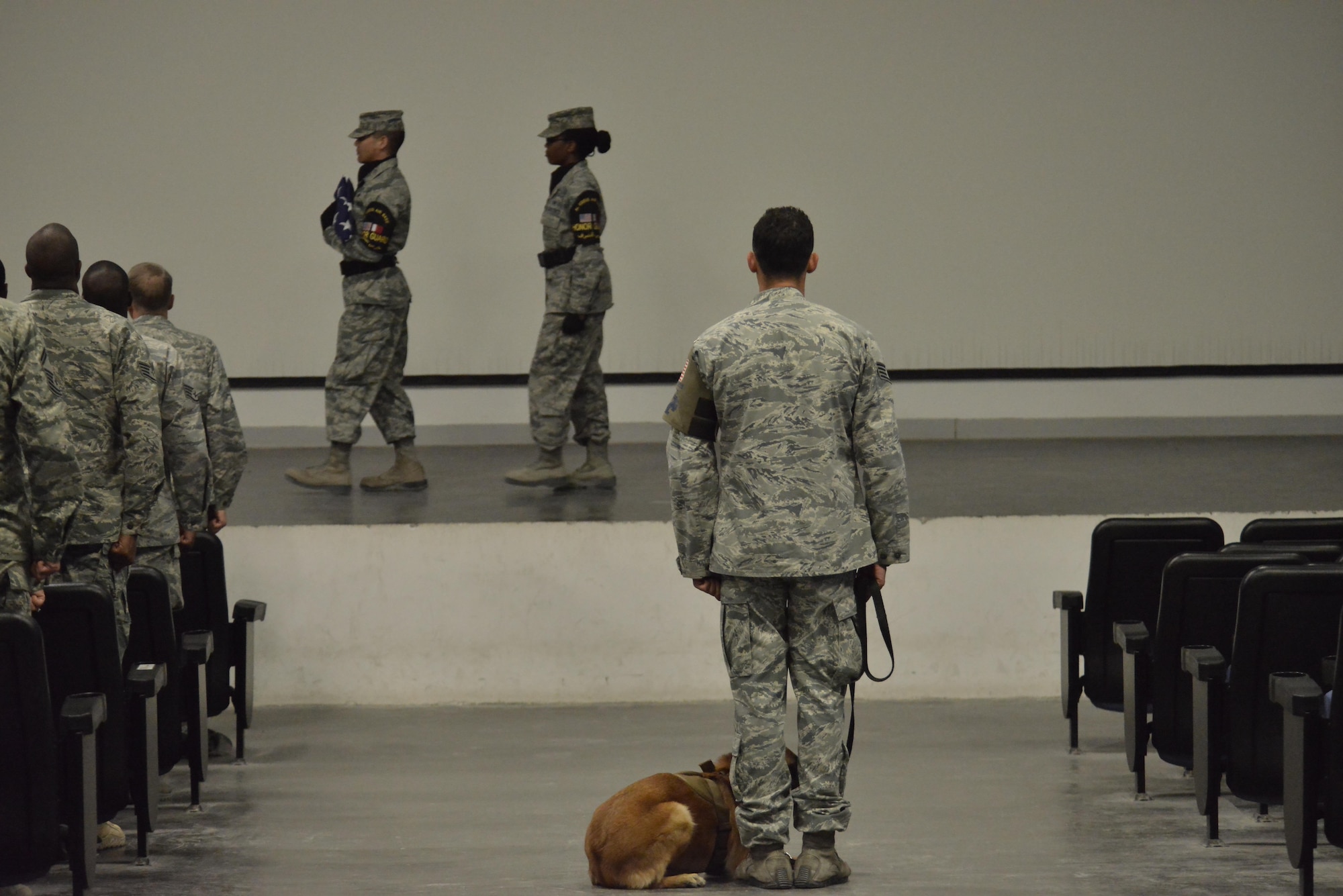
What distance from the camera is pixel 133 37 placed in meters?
8.52

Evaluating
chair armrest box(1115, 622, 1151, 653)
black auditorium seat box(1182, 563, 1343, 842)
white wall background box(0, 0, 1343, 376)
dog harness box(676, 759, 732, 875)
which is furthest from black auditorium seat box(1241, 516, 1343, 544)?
white wall background box(0, 0, 1343, 376)

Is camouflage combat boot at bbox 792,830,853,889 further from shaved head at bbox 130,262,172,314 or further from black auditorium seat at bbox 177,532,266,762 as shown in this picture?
shaved head at bbox 130,262,172,314

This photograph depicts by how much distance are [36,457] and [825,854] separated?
1.75 metres

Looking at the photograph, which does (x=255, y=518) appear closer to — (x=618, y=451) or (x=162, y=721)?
(x=162, y=721)

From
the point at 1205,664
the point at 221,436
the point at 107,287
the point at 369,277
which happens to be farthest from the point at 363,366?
the point at 1205,664

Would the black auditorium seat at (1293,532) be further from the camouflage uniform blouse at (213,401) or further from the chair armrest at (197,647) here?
the camouflage uniform blouse at (213,401)

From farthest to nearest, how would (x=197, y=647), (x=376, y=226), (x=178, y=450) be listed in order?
1. (x=376, y=226)
2. (x=178, y=450)
3. (x=197, y=647)

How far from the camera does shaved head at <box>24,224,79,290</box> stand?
3.35 meters

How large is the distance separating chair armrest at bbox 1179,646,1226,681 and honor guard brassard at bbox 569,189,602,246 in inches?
134

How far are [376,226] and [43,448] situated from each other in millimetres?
3081

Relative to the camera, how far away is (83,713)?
2.69 meters

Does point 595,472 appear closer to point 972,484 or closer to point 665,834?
point 972,484

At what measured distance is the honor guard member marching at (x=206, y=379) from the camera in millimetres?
4211

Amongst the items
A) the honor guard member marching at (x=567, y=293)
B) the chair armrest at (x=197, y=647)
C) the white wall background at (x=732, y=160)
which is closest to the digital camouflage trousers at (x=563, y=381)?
the honor guard member marching at (x=567, y=293)
